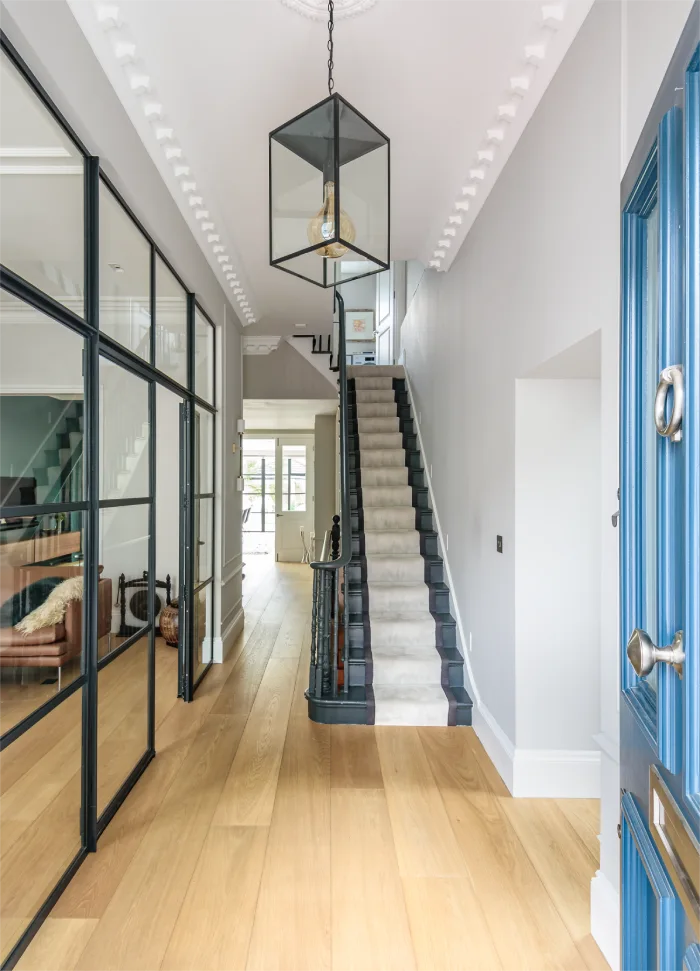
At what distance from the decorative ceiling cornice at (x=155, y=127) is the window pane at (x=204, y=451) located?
3.68ft

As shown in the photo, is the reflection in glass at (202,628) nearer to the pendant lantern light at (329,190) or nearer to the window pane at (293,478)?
the pendant lantern light at (329,190)

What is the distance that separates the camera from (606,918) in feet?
5.99

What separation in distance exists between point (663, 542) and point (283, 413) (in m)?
8.58

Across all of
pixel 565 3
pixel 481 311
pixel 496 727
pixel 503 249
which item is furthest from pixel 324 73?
pixel 496 727

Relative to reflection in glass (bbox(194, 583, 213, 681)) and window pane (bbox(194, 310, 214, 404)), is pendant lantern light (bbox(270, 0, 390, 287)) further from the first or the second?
reflection in glass (bbox(194, 583, 213, 681))

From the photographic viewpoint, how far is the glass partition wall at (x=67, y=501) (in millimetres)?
1734

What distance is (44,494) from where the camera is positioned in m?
1.93

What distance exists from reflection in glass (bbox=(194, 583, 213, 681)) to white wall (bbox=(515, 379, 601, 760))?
236 cm

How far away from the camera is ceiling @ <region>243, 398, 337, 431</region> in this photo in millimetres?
7343

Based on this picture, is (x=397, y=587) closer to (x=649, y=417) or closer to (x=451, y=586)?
(x=451, y=586)

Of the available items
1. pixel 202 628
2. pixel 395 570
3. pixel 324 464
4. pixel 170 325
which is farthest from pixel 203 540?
pixel 324 464

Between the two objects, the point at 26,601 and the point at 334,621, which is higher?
the point at 26,601

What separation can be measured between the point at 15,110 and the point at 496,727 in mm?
3191

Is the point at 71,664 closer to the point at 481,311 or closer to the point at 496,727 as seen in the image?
the point at 496,727
